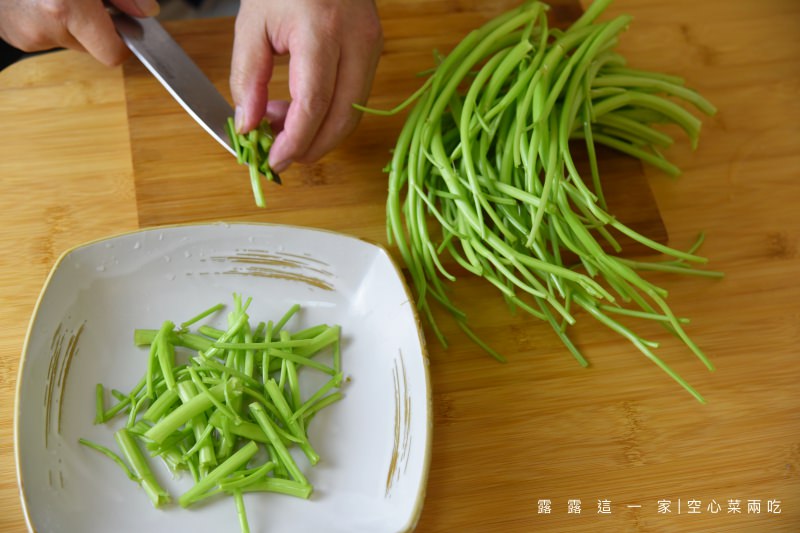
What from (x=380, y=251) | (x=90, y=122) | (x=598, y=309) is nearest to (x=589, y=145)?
(x=598, y=309)

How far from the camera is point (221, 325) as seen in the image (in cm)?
120

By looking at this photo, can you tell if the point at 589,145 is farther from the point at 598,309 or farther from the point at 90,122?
the point at 90,122

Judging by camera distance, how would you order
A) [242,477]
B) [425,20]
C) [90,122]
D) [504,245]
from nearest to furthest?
[242,477], [504,245], [90,122], [425,20]

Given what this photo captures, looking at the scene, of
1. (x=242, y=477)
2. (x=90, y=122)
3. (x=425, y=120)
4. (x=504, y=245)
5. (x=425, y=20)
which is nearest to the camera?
(x=242, y=477)

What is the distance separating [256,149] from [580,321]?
61 centimetres

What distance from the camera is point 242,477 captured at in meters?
1.04

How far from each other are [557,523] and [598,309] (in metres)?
0.34

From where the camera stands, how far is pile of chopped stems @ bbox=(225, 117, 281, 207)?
1.23 metres

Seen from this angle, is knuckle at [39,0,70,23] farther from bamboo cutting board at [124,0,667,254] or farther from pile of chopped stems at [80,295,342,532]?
pile of chopped stems at [80,295,342,532]

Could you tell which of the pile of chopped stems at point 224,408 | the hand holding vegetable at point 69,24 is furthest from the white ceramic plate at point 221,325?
the hand holding vegetable at point 69,24

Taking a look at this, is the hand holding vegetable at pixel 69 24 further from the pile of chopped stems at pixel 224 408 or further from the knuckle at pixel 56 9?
the pile of chopped stems at pixel 224 408

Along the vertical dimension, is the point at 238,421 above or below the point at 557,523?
above

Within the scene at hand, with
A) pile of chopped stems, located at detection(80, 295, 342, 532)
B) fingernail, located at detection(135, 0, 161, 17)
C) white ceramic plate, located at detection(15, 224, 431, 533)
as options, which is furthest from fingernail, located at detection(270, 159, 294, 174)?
fingernail, located at detection(135, 0, 161, 17)

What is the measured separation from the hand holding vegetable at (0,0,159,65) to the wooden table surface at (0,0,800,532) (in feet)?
0.26
